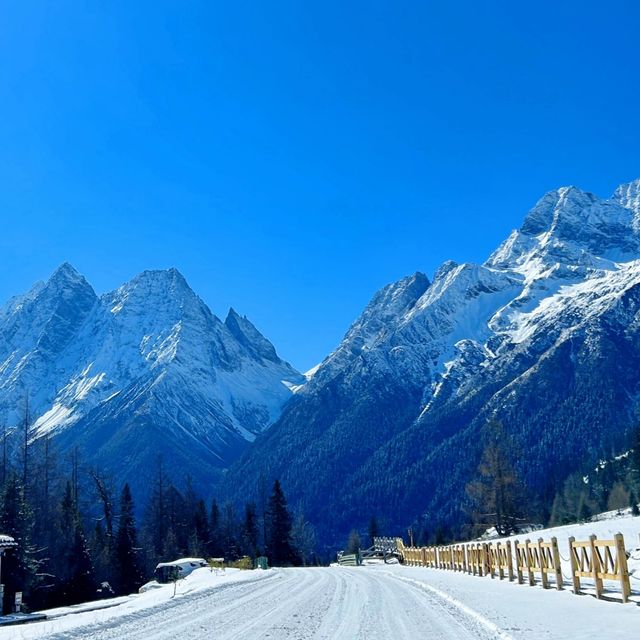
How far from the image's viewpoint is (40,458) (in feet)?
204

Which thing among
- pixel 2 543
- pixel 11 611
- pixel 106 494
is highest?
pixel 106 494

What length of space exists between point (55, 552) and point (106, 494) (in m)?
15.3

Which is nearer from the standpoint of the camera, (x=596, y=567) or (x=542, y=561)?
(x=596, y=567)

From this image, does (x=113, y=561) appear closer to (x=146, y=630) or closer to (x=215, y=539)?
(x=215, y=539)

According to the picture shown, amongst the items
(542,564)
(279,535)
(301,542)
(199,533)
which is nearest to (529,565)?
(542,564)

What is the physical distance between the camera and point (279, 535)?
77312 mm

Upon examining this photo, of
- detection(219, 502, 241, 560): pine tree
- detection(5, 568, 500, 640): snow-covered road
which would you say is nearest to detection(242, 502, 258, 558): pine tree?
detection(219, 502, 241, 560): pine tree

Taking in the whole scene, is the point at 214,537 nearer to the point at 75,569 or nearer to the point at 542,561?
the point at 75,569

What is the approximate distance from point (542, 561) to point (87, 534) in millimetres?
55498

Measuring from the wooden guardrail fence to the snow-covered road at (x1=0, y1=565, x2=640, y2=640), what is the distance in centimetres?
58

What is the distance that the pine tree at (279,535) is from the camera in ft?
249

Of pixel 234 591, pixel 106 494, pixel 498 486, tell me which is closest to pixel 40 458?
pixel 106 494

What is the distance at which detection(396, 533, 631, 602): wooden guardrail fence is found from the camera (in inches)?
600

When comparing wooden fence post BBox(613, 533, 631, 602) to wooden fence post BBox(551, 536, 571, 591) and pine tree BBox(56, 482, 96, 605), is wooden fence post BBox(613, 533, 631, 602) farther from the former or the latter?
pine tree BBox(56, 482, 96, 605)
